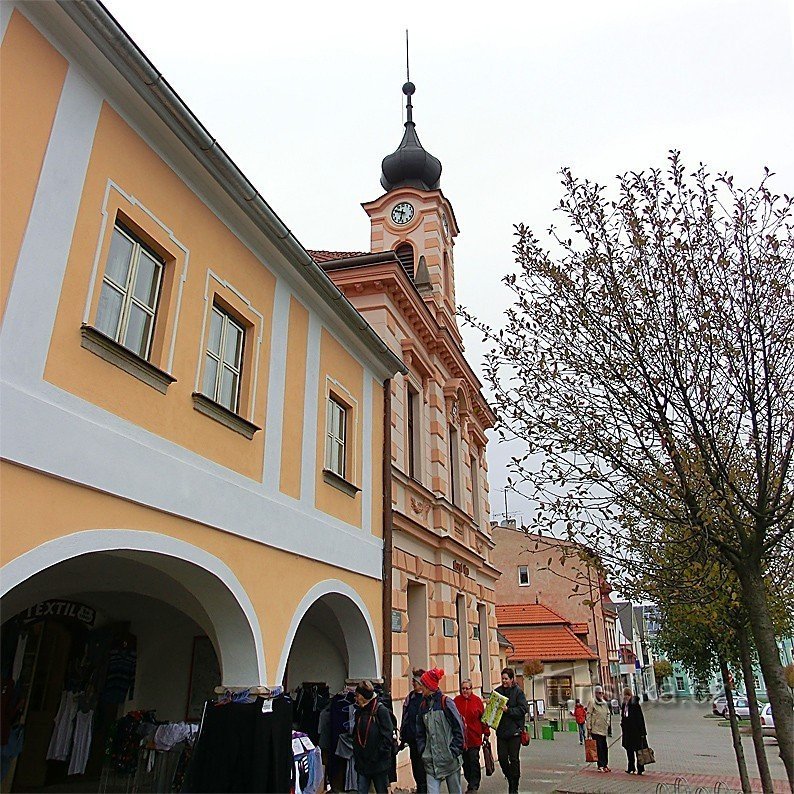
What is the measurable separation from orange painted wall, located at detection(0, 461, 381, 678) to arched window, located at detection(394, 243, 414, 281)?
394 inches

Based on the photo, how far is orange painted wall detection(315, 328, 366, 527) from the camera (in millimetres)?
10141

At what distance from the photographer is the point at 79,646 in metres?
10.0

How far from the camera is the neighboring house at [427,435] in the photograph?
13.7m

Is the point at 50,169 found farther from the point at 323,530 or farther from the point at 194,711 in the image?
the point at 194,711

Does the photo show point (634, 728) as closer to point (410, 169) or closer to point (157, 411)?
point (157, 411)

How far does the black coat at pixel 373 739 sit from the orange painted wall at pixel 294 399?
274cm

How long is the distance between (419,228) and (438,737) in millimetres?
13398

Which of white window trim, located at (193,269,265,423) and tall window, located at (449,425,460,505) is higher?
tall window, located at (449,425,460,505)

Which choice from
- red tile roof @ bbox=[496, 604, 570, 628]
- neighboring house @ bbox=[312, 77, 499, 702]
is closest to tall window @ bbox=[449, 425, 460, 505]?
neighboring house @ bbox=[312, 77, 499, 702]

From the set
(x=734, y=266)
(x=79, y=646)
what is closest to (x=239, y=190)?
(x=734, y=266)

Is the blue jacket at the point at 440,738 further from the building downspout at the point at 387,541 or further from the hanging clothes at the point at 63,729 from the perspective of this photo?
the hanging clothes at the point at 63,729

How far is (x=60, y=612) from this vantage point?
9727 mm

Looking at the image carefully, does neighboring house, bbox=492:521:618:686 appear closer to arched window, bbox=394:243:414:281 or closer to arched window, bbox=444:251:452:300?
arched window, bbox=444:251:452:300

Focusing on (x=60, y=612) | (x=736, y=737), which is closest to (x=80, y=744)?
(x=60, y=612)
